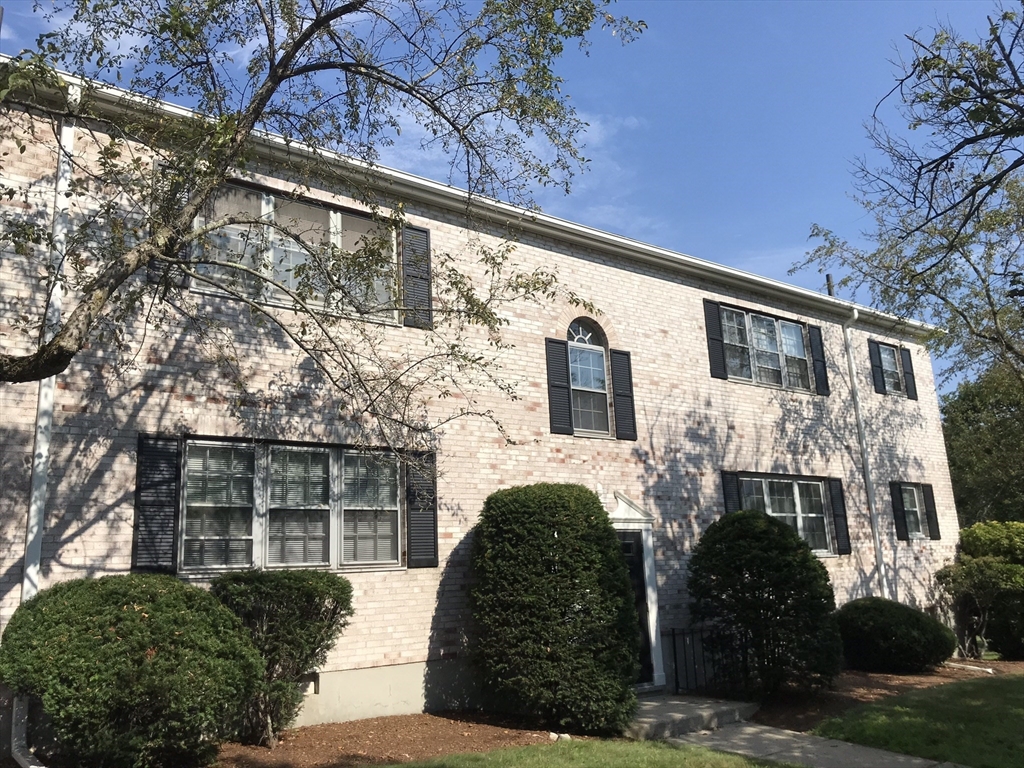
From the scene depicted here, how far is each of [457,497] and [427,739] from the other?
311 centimetres

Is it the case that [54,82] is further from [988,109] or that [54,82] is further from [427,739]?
[988,109]

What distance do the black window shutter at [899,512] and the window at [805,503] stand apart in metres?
1.79

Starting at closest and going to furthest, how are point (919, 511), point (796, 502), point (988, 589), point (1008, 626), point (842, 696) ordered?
point (842, 696), point (796, 502), point (1008, 626), point (988, 589), point (919, 511)

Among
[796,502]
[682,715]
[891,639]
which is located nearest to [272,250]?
[682,715]

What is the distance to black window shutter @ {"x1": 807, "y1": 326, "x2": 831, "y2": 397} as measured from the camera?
17.2 metres

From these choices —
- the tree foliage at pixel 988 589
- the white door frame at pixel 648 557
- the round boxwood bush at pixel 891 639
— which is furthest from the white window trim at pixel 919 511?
the white door frame at pixel 648 557

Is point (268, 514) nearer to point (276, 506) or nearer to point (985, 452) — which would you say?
point (276, 506)

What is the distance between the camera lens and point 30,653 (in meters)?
6.93

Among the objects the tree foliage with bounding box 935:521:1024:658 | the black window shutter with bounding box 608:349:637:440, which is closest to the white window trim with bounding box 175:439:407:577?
the black window shutter with bounding box 608:349:637:440

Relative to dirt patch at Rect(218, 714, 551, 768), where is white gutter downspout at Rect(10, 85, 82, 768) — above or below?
above

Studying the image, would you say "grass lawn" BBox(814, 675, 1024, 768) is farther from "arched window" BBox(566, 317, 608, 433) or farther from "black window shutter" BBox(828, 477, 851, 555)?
"arched window" BBox(566, 317, 608, 433)

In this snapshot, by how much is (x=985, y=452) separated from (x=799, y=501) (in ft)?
63.8

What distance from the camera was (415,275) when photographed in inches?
447

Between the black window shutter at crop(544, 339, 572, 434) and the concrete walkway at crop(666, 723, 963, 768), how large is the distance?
4.50 meters
